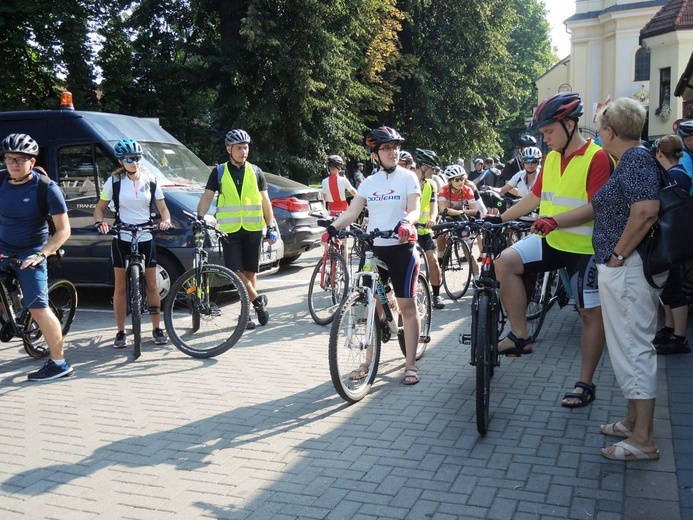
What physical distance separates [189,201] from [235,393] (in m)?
3.95

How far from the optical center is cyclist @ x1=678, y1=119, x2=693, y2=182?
736cm

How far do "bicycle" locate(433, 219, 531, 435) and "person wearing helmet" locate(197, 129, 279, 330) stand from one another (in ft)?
9.38

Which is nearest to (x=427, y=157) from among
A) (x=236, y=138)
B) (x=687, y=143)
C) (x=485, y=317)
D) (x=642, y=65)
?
(x=236, y=138)

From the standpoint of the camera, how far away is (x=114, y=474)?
4.34 m

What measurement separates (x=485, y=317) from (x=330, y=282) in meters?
4.16

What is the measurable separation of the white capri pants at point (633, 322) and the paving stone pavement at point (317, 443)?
18.7 inches

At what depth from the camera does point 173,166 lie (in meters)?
9.95

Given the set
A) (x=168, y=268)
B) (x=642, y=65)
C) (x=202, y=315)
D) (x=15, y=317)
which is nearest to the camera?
(x=15, y=317)

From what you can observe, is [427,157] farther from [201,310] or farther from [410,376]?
[410,376]

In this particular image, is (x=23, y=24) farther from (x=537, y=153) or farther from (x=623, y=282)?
(x=623, y=282)

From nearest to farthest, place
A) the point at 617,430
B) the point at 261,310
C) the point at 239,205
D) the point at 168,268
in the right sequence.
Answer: the point at 617,430 → the point at 239,205 → the point at 261,310 → the point at 168,268

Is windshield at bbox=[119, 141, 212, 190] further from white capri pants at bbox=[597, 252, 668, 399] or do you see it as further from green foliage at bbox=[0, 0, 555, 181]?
green foliage at bbox=[0, 0, 555, 181]

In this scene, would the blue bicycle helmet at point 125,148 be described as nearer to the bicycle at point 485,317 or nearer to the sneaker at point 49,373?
the sneaker at point 49,373

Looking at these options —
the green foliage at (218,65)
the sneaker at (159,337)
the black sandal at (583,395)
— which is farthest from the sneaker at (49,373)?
the green foliage at (218,65)
